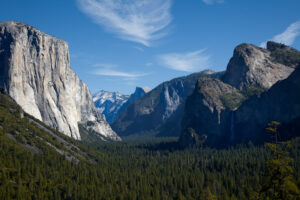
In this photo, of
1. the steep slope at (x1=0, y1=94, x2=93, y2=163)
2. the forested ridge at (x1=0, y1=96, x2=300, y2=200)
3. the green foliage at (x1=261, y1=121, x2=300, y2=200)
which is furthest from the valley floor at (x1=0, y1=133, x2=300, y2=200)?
the green foliage at (x1=261, y1=121, x2=300, y2=200)

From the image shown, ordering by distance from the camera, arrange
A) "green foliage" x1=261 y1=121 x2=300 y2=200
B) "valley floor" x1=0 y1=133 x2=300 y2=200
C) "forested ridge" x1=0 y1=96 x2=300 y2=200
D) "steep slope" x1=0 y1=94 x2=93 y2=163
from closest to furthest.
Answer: "green foliage" x1=261 y1=121 x2=300 y2=200 → "valley floor" x1=0 y1=133 x2=300 y2=200 → "forested ridge" x1=0 y1=96 x2=300 y2=200 → "steep slope" x1=0 y1=94 x2=93 y2=163

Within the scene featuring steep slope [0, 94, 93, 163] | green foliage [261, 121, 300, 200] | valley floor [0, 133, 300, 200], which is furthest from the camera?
steep slope [0, 94, 93, 163]

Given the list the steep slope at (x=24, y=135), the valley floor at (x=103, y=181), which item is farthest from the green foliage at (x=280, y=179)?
the steep slope at (x=24, y=135)

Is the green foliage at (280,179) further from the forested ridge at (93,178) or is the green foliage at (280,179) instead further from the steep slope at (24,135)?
the steep slope at (24,135)

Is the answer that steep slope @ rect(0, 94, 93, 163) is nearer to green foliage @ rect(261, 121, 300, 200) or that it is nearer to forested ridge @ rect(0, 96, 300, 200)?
forested ridge @ rect(0, 96, 300, 200)

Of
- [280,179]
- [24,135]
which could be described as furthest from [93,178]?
[280,179]

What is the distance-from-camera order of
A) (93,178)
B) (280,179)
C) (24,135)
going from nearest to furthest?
(280,179)
(93,178)
(24,135)

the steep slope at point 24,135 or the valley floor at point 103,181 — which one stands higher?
the steep slope at point 24,135

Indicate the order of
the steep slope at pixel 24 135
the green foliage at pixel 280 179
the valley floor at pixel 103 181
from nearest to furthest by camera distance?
1. the green foliage at pixel 280 179
2. the valley floor at pixel 103 181
3. the steep slope at pixel 24 135

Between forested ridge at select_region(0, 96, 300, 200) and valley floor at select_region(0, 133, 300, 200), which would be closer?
valley floor at select_region(0, 133, 300, 200)

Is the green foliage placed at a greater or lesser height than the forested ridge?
greater

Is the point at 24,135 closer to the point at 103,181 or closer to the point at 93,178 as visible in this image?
the point at 93,178

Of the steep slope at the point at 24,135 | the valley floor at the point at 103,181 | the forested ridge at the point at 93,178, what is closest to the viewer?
the valley floor at the point at 103,181
